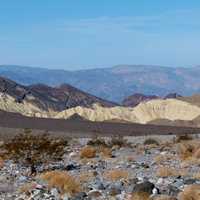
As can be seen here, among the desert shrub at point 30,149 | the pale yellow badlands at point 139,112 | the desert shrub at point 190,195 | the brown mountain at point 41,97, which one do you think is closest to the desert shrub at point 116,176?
the desert shrub at point 30,149

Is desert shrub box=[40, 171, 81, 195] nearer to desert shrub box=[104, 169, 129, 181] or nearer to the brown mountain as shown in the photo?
desert shrub box=[104, 169, 129, 181]

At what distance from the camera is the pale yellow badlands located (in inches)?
4683

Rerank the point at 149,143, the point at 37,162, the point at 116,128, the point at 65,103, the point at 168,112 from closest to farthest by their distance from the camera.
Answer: the point at 37,162
the point at 149,143
the point at 116,128
the point at 168,112
the point at 65,103

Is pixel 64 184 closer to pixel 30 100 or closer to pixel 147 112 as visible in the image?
pixel 147 112

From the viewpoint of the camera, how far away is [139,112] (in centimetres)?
12588

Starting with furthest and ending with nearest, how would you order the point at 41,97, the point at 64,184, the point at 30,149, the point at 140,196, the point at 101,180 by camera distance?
1. the point at 41,97
2. the point at 30,149
3. the point at 101,180
4. the point at 64,184
5. the point at 140,196

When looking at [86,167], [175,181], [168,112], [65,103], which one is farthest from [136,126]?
[65,103]

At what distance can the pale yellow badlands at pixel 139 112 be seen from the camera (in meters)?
119

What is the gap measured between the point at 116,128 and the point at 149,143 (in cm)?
3156

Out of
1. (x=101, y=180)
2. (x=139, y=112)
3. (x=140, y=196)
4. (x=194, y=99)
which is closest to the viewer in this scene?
(x=140, y=196)

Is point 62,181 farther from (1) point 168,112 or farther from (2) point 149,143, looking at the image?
(1) point 168,112

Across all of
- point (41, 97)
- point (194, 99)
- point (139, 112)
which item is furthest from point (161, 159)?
point (41, 97)

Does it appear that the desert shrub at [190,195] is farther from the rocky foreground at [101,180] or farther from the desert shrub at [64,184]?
the desert shrub at [64,184]

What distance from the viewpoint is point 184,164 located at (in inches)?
940
